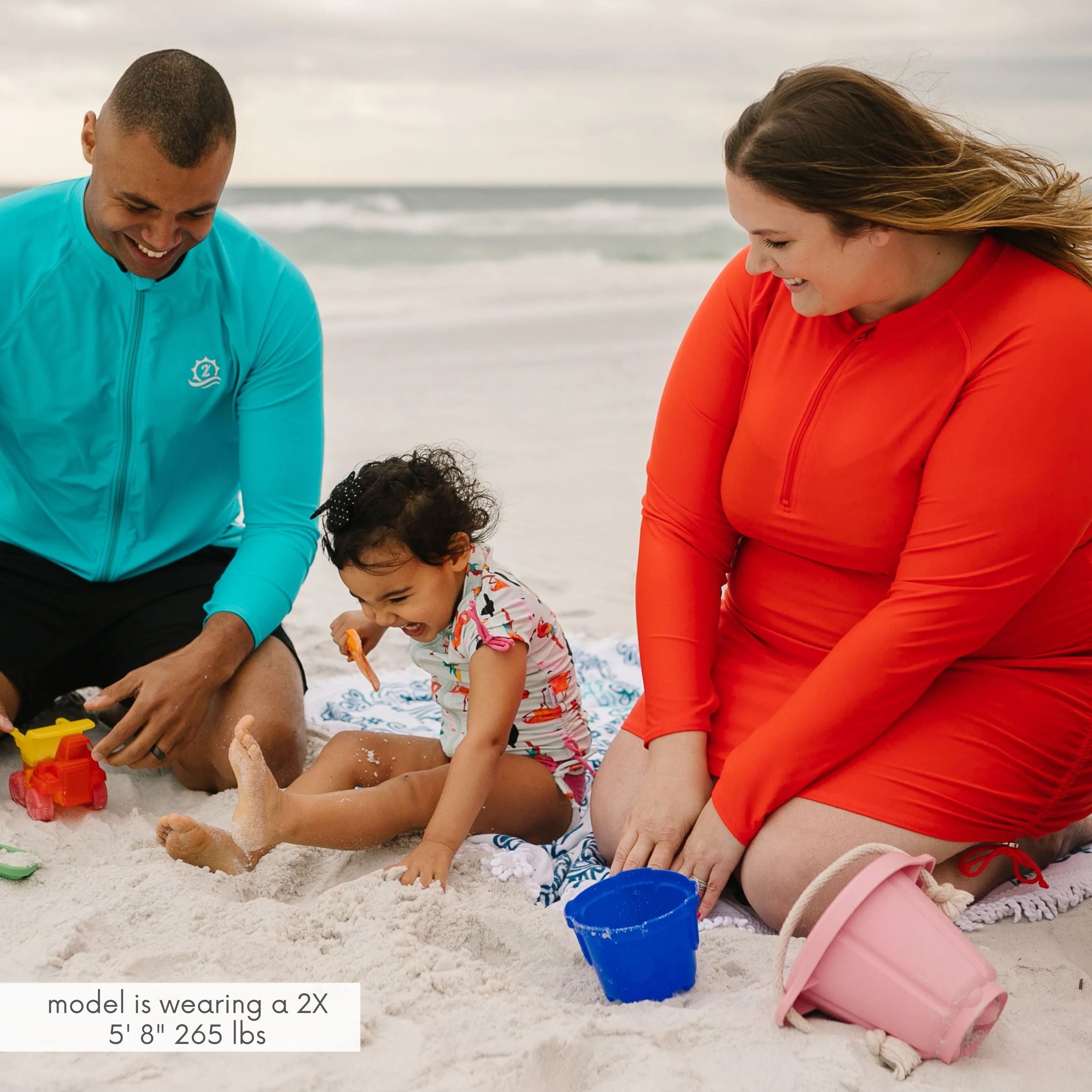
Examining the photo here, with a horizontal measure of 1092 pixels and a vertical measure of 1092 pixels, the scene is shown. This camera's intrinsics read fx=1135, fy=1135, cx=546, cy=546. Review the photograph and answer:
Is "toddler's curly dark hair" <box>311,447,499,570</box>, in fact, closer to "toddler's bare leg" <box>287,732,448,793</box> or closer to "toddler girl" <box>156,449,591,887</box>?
"toddler girl" <box>156,449,591,887</box>

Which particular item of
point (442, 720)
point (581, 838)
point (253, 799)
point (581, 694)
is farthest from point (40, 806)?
A: point (581, 694)

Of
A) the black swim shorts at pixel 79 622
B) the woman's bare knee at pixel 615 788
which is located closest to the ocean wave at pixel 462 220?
the black swim shorts at pixel 79 622

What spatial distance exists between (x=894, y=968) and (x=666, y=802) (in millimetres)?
684

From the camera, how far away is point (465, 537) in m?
2.48

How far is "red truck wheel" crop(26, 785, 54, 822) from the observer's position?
2.52 metres

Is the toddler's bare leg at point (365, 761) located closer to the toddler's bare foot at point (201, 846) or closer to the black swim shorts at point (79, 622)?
the toddler's bare foot at point (201, 846)

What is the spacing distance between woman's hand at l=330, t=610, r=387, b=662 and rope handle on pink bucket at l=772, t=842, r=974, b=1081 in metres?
1.33

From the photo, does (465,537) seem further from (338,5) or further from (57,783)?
(338,5)

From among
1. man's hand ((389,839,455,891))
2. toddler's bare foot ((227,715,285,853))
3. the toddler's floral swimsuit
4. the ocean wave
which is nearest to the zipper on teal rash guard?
the toddler's floral swimsuit

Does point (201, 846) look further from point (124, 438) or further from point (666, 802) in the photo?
point (124, 438)

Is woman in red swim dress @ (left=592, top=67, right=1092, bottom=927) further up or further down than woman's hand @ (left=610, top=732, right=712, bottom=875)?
further up

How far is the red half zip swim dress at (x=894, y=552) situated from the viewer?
203 centimetres

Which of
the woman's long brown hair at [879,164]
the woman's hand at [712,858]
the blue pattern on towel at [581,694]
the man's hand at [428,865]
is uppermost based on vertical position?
the woman's long brown hair at [879,164]

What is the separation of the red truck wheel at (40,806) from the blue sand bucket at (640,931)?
1268 mm
